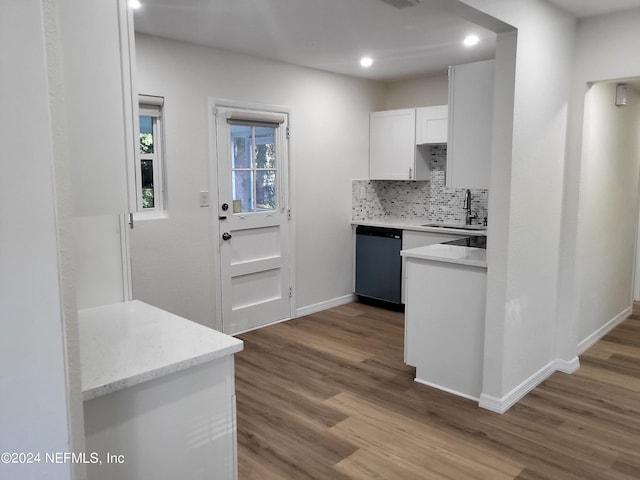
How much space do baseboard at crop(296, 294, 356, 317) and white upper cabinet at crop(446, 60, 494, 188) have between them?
235 cm

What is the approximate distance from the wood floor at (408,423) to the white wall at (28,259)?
157cm

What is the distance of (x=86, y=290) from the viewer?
2.09m

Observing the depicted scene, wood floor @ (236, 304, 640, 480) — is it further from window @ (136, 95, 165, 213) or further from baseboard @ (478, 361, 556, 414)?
window @ (136, 95, 165, 213)

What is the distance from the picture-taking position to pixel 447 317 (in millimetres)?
3252

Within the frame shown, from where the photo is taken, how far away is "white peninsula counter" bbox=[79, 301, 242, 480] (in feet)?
4.52

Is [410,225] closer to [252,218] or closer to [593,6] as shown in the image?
[252,218]

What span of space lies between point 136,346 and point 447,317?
85.5 inches

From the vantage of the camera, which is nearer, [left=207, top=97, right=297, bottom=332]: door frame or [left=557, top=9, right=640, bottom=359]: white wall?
[left=557, top=9, right=640, bottom=359]: white wall

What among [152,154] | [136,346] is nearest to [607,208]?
[152,154]

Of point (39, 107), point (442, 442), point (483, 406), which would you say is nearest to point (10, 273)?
point (39, 107)

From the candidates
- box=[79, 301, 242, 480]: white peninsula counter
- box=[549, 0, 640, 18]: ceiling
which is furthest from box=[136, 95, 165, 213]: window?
box=[549, 0, 640, 18]: ceiling

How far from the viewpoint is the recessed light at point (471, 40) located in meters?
3.74

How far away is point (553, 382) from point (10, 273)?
3464 millimetres

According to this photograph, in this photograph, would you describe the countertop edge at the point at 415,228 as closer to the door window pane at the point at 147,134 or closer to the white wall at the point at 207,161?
the white wall at the point at 207,161
